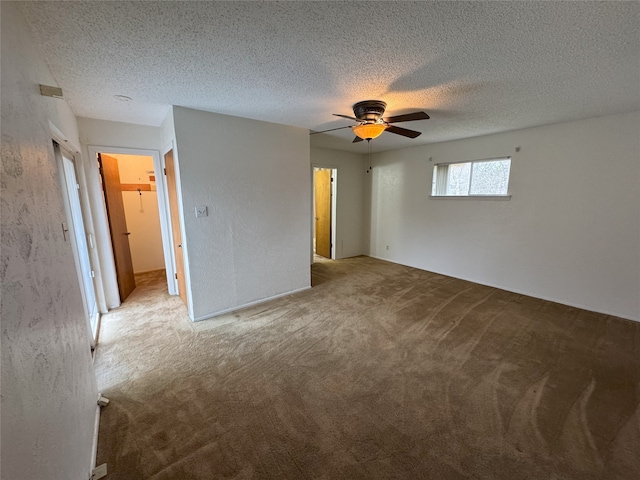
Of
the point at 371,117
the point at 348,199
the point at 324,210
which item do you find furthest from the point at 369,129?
the point at 324,210

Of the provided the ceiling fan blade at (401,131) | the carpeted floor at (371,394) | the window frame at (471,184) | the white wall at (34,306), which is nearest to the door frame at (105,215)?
the carpeted floor at (371,394)

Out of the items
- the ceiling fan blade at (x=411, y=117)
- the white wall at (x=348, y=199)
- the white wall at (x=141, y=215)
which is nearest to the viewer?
the ceiling fan blade at (x=411, y=117)

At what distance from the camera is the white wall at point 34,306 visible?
0.76 metres

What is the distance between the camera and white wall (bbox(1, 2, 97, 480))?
76 cm

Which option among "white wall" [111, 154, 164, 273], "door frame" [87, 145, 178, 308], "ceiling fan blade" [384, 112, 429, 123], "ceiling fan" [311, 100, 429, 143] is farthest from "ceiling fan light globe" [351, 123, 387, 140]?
"white wall" [111, 154, 164, 273]

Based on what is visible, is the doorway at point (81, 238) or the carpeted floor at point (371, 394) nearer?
the carpeted floor at point (371, 394)

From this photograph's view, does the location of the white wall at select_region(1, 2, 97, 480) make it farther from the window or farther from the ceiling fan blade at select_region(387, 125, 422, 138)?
the window

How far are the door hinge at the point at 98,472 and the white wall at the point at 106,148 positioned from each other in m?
2.50

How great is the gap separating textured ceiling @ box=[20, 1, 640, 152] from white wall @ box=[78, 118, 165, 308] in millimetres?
352

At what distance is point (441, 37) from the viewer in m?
1.54

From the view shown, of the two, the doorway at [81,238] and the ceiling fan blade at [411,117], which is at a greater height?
the ceiling fan blade at [411,117]

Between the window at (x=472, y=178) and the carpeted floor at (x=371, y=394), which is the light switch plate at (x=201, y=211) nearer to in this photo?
the carpeted floor at (x=371, y=394)

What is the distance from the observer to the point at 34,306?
0.94m

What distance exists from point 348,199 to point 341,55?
4219 mm
